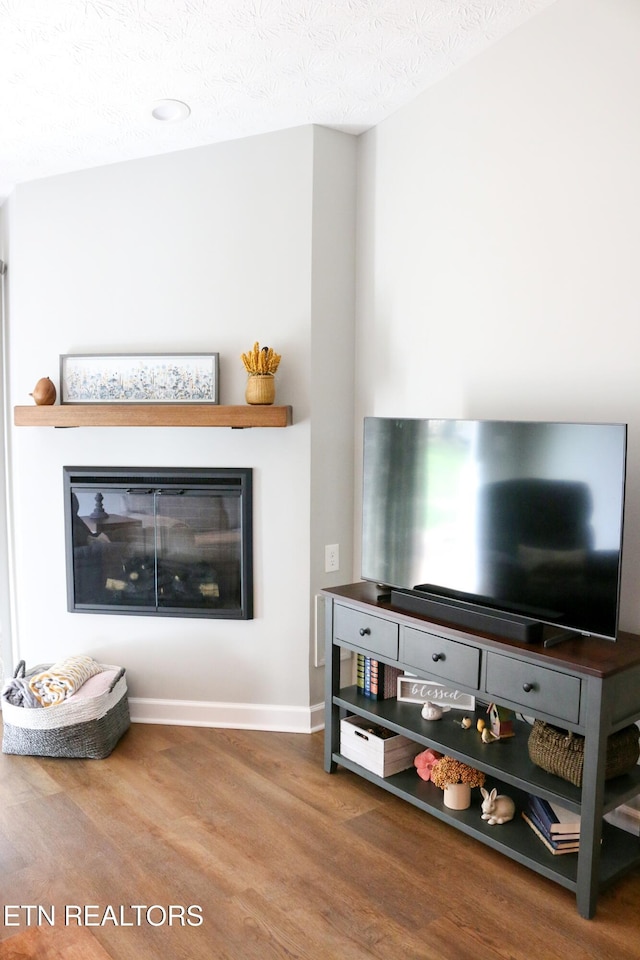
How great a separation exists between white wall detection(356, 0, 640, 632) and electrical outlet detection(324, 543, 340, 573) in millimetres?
645

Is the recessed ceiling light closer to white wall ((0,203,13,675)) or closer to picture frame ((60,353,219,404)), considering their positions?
picture frame ((60,353,219,404))

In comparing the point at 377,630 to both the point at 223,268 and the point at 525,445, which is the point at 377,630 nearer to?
the point at 525,445

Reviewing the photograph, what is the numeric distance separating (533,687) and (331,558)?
1.38 metres

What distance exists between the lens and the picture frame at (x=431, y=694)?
2756 mm

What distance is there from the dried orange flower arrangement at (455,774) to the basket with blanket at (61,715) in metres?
1.42

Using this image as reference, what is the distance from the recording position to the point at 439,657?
254cm

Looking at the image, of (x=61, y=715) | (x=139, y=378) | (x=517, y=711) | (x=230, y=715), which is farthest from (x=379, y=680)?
(x=139, y=378)

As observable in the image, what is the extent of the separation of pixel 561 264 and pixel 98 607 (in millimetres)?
2500

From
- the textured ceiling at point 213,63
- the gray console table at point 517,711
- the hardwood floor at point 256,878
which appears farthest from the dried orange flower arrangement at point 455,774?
the textured ceiling at point 213,63

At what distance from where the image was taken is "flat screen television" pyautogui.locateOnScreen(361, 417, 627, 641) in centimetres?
222

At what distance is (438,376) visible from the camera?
3090mm

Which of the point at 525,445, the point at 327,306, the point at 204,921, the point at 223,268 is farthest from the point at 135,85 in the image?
the point at 204,921

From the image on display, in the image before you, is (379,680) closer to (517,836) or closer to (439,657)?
(439,657)

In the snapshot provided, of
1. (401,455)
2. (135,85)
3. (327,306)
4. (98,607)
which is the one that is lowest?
(98,607)
